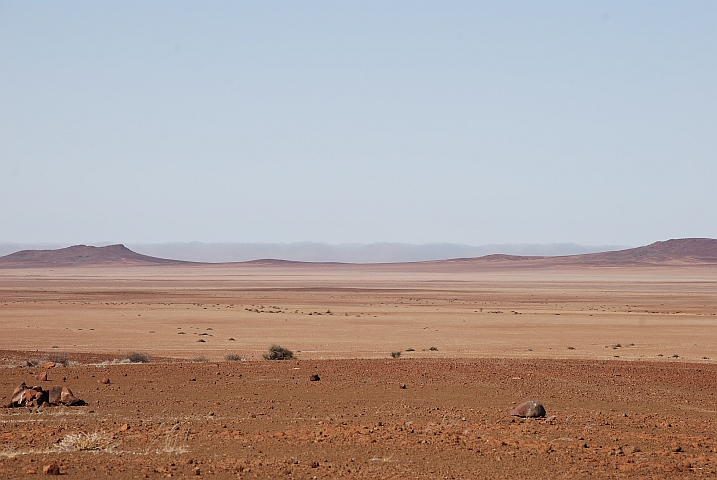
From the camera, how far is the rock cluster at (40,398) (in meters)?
13.7

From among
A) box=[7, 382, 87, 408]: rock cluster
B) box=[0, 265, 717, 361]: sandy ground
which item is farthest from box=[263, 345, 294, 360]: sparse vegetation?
box=[7, 382, 87, 408]: rock cluster

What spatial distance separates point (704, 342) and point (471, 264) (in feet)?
549

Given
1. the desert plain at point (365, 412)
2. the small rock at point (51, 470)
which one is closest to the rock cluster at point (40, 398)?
the desert plain at point (365, 412)

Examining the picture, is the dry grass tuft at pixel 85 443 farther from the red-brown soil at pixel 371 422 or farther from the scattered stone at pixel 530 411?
the scattered stone at pixel 530 411

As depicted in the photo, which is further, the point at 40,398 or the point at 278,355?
the point at 278,355

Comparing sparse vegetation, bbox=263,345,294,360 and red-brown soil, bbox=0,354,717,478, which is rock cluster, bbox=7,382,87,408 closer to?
red-brown soil, bbox=0,354,717,478

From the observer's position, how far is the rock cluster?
13695mm

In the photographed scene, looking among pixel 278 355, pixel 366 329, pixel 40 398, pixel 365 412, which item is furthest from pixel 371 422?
pixel 366 329

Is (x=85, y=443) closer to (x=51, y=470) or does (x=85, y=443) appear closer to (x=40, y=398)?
(x=51, y=470)

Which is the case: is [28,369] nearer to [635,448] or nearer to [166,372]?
[166,372]

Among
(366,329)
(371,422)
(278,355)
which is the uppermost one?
(371,422)

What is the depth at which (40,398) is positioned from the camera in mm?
13812

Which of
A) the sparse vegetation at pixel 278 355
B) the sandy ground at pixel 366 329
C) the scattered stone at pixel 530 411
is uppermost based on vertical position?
the scattered stone at pixel 530 411

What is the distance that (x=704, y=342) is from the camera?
31.5 meters
